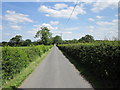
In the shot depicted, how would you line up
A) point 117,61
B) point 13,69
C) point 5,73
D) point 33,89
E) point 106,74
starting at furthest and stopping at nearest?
1. point 13,69
2. point 5,73
3. point 106,74
4. point 33,89
5. point 117,61

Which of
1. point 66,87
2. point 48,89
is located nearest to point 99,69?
point 66,87

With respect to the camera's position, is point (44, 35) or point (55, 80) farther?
point (44, 35)

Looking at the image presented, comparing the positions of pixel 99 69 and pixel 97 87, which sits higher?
pixel 99 69

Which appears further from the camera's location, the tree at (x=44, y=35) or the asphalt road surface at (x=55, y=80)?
the tree at (x=44, y=35)

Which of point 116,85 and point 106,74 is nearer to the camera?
point 116,85

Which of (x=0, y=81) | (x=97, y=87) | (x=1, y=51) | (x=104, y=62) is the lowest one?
(x=97, y=87)

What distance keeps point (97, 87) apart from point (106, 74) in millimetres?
753

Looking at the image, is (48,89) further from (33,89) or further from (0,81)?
(0,81)

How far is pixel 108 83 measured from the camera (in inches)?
207

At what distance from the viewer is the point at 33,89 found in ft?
16.0

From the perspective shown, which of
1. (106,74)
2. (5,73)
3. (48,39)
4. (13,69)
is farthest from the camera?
(48,39)

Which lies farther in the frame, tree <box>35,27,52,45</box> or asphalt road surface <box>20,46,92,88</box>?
tree <box>35,27,52,45</box>

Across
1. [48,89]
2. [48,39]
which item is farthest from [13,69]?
[48,39]

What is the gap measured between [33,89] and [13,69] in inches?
88.2
